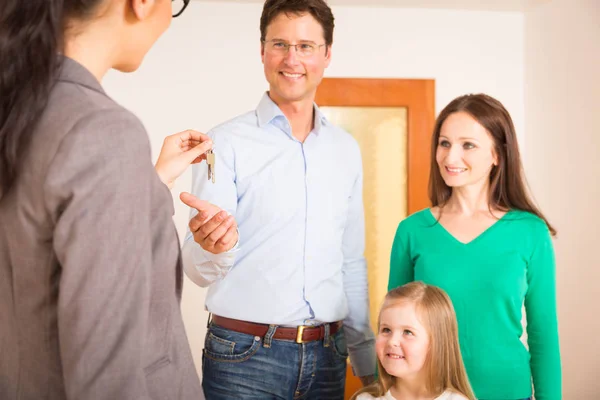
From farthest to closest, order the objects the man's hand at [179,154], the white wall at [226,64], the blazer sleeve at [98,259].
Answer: the white wall at [226,64]
the man's hand at [179,154]
the blazer sleeve at [98,259]

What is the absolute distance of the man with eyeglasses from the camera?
1779 millimetres

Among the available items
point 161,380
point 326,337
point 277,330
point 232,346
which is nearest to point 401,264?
point 326,337

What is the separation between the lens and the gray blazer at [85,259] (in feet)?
2.46

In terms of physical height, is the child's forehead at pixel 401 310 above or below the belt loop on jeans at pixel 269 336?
above

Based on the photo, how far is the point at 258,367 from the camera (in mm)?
1762

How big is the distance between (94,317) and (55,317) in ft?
0.35

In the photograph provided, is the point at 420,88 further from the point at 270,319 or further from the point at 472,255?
the point at 270,319

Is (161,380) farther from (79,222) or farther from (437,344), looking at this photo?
(437,344)

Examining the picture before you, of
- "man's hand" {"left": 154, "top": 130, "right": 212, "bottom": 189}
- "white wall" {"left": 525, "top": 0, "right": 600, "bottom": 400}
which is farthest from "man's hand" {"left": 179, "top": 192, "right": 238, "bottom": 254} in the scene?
"white wall" {"left": 525, "top": 0, "right": 600, "bottom": 400}

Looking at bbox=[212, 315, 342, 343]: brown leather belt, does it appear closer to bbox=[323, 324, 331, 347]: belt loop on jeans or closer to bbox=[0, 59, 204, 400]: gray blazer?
bbox=[323, 324, 331, 347]: belt loop on jeans

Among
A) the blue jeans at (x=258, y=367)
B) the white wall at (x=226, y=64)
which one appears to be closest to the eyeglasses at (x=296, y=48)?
the blue jeans at (x=258, y=367)

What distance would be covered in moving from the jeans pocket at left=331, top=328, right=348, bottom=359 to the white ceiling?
2645 mm

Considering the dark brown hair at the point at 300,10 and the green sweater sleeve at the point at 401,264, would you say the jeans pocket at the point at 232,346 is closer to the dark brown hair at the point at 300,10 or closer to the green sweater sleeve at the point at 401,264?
the green sweater sleeve at the point at 401,264

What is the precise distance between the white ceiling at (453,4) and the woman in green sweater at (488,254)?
87.1 inches
